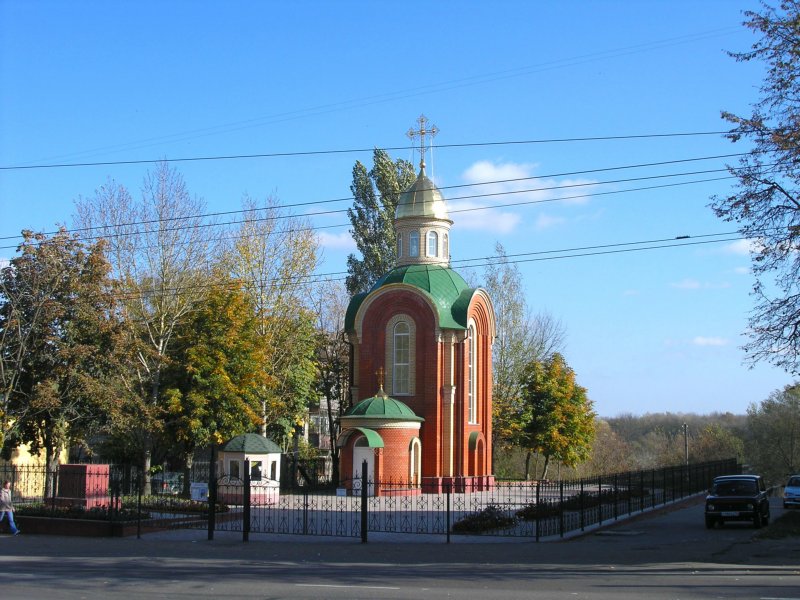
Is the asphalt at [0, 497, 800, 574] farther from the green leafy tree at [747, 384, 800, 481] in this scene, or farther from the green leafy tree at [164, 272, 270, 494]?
the green leafy tree at [747, 384, 800, 481]

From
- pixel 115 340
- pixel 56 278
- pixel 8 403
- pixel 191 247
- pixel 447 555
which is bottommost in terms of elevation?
pixel 447 555

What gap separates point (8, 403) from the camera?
2908 cm

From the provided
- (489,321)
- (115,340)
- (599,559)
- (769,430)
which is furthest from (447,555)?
(769,430)

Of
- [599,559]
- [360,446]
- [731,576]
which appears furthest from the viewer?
[360,446]

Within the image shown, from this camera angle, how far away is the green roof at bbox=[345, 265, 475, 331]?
3828 cm

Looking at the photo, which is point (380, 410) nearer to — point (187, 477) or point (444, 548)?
point (187, 477)

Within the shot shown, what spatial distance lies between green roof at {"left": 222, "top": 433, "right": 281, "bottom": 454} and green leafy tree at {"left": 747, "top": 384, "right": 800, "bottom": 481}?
4688cm

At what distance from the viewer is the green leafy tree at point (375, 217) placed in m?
50.5

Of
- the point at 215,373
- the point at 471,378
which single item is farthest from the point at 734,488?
the point at 215,373

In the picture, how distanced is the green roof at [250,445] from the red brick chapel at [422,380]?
3700 millimetres

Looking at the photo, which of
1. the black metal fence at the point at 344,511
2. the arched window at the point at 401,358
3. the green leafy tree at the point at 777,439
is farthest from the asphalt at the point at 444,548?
the green leafy tree at the point at 777,439

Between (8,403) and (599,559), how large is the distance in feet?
67.0

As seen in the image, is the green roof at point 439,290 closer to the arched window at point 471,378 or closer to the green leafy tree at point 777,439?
the arched window at point 471,378

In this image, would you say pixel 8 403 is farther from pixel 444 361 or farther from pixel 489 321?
pixel 489 321
